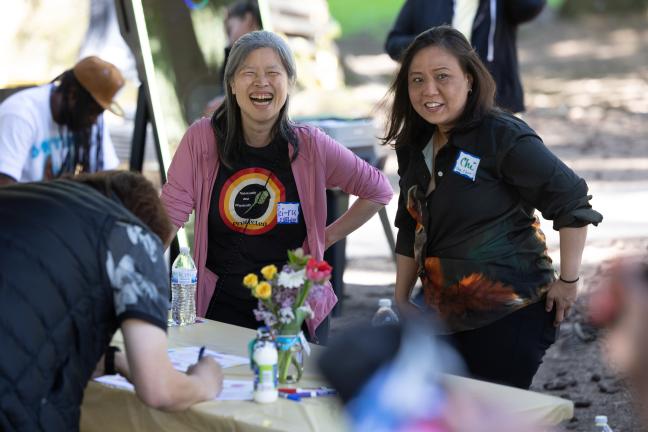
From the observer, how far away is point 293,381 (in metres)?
2.92

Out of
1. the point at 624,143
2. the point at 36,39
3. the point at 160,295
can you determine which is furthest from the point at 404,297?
the point at 36,39

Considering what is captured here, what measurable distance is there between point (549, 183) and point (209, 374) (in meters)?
1.19

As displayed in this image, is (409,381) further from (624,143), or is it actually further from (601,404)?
(624,143)

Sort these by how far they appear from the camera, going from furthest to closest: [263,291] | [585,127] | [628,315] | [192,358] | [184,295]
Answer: [585,127]
[184,295]
[192,358]
[263,291]
[628,315]

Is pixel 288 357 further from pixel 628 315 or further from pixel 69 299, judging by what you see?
pixel 628 315

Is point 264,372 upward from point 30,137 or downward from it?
downward

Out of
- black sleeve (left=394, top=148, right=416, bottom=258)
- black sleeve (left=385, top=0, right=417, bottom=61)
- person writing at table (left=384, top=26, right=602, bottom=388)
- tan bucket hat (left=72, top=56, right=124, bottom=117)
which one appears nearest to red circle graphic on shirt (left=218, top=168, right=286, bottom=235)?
black sleeve (left=394, top=148, right=416, bottom=258)

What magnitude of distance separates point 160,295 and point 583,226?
4.71 feet

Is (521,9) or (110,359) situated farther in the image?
(521,9)

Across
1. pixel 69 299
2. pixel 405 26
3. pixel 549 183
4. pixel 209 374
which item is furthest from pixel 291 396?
pixel 405 26

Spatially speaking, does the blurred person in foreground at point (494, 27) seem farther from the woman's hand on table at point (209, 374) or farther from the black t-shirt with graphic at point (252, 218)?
the woman's hand on table at point (209, 374)

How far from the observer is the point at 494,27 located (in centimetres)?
570

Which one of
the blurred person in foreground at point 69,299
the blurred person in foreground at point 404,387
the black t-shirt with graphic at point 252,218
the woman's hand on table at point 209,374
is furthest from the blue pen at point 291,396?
the blurred person in foreground at point 404,387

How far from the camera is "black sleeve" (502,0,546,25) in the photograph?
567 cm
